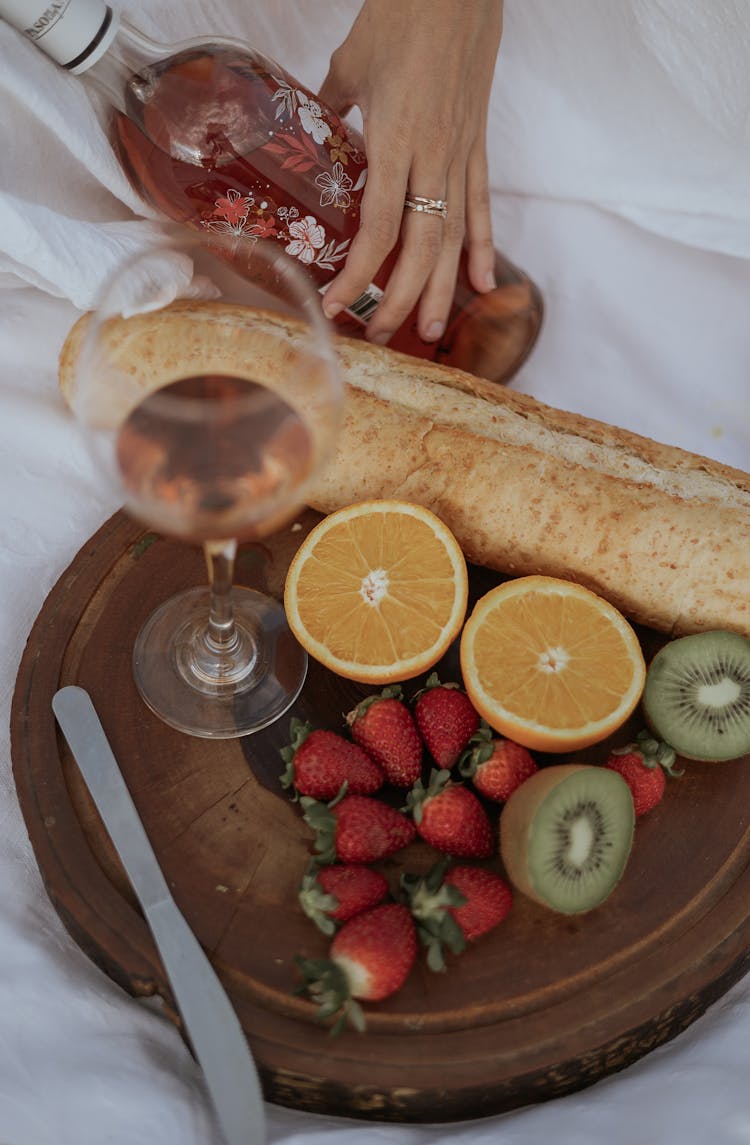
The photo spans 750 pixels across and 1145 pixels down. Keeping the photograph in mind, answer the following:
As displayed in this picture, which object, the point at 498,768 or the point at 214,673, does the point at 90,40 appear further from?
the point at 498,768

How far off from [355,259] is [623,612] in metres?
0.67

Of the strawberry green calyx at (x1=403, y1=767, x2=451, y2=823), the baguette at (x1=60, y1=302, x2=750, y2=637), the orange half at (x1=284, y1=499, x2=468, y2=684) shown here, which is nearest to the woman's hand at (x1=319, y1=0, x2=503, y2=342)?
the baguette at (x1=60, y1=302, x2=750, y2=637)

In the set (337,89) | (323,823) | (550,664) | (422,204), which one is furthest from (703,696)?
(337,89)

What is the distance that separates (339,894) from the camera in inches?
44.7

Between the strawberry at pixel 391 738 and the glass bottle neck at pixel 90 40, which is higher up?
the glass bottle neck at pixel 90 40

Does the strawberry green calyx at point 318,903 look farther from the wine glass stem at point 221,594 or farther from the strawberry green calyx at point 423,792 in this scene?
the wine glass stem at point 221,594

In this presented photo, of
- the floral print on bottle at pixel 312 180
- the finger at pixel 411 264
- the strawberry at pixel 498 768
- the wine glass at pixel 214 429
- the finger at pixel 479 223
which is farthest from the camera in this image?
the finger at pixel 479 223

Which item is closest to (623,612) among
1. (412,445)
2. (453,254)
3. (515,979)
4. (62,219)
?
(412,445)

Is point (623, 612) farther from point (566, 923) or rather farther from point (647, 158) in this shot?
point (647, 158)

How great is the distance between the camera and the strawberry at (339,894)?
113cm

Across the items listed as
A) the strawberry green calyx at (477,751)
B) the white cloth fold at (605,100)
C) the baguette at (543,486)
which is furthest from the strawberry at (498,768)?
the white cloth fold at (605,100)

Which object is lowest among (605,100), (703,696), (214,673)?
(214,673)

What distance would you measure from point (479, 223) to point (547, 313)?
30 centimetres

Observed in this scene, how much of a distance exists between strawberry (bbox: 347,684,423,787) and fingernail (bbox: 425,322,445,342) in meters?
0.70
